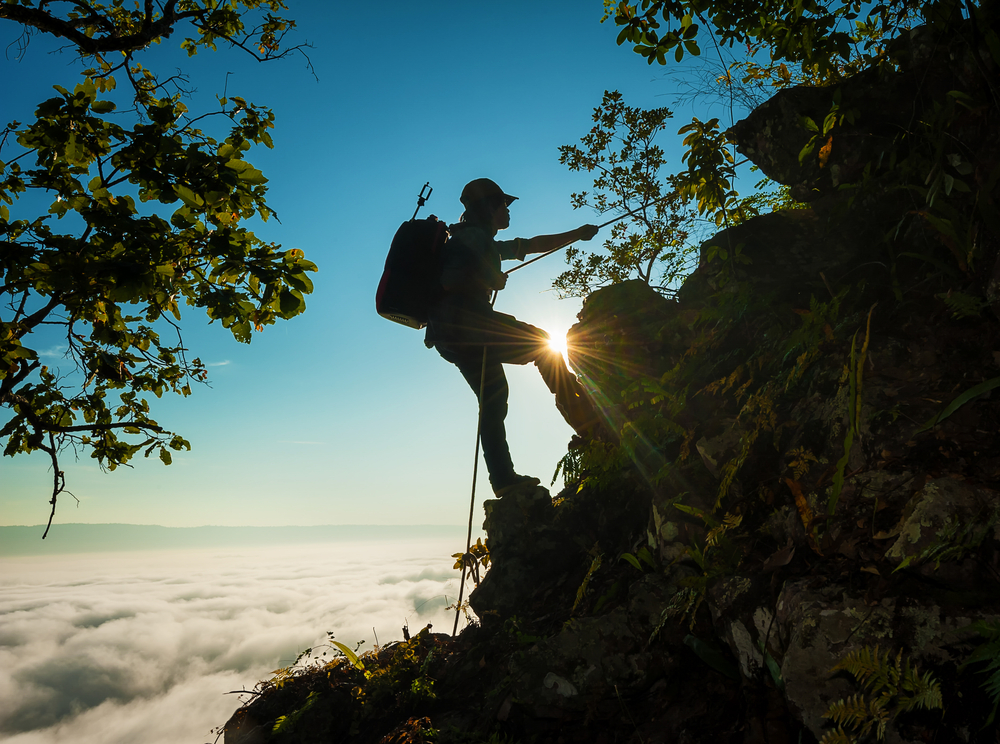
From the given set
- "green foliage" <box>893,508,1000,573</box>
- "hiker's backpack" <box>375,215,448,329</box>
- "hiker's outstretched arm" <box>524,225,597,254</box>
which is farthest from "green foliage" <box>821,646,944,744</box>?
"hiker's outstretched arm" <box>524,225,597,254</box>

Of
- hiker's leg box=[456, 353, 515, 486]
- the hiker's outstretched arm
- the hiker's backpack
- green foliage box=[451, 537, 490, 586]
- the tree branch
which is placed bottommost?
green foliage box=[451, 537, 490, 586]

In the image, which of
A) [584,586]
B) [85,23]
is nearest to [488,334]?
[584,586]

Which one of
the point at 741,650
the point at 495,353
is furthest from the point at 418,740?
the point at 495,353

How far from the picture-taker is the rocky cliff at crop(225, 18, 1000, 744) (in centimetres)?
209

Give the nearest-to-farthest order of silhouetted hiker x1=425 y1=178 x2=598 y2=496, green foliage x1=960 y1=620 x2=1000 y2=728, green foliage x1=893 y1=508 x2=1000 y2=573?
1. green foliage x1=960 y1=620 x2=1000 y2=728
2. green foliage x1=893 y1=508 x2=1000 y2=573
3. silhouetted hiker x1=425 y1=178 x2=598 y2=496

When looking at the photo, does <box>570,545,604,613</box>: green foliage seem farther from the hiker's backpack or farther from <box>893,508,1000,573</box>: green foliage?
the hiker's backpack

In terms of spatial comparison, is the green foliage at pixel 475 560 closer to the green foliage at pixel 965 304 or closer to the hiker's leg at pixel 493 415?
the hiker's leg at pixel 493 415

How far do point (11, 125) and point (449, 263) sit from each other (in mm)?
4364

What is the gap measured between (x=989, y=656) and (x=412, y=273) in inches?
229

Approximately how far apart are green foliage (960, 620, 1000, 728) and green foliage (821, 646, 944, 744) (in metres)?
0.15

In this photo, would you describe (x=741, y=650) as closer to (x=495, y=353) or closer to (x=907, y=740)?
(x=907, y=740)

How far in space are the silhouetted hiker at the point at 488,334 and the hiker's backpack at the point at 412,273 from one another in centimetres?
15

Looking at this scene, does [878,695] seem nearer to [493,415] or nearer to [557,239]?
[493,415]

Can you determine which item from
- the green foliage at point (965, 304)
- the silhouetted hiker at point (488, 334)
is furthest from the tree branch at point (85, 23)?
the green foliage at point (965, 304)
